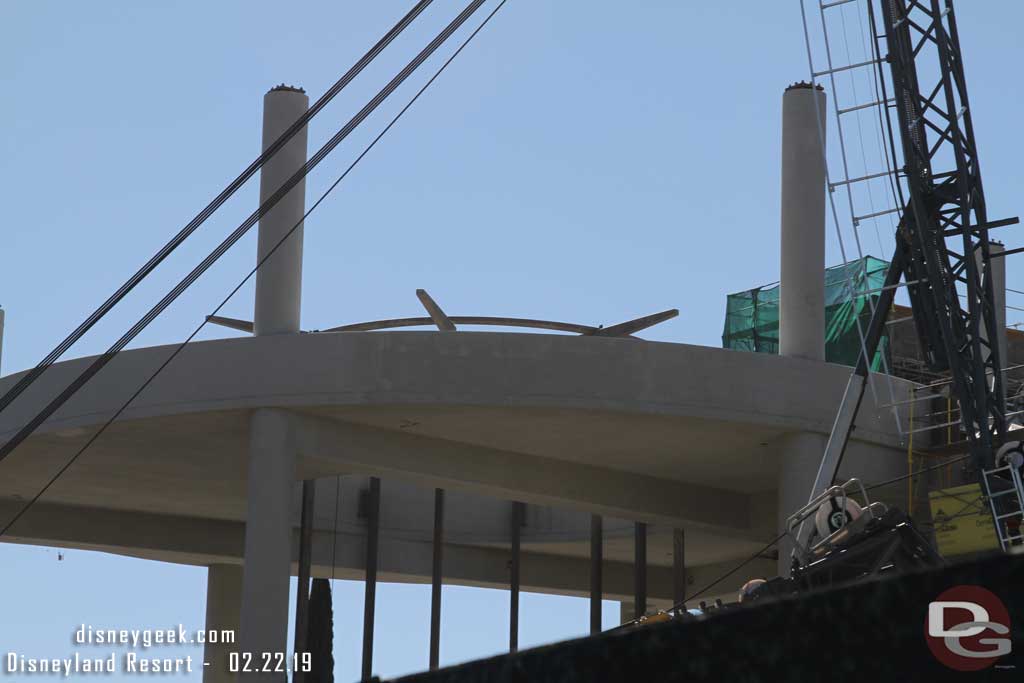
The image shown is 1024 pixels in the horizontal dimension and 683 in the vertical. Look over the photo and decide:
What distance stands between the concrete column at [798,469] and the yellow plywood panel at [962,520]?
2.70m

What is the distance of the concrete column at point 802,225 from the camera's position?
2881 centimetres

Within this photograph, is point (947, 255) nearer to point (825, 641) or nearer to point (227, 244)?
point (227, 244)

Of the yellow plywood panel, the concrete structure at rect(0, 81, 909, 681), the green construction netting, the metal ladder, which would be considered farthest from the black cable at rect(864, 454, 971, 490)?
the green construction netting

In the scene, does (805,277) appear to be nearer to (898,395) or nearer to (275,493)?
(898,395)

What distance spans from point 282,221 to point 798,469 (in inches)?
412

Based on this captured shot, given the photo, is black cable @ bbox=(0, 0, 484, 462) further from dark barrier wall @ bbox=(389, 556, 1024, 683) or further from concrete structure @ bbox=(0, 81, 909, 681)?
dark barrier wall @ bbox=(389, 556, 1024, 683)

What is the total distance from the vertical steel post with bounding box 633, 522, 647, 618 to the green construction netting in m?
6.67

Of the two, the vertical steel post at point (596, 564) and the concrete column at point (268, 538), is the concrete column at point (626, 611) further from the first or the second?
the concrete column at point (268, 538)

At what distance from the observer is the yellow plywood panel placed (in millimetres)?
28188

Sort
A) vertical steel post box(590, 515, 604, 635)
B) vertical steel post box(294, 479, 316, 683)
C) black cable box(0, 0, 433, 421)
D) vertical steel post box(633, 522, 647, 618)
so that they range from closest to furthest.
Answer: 1. black cable box(0, 0, 433, 421)
2. vertical steel post box(294, 479, 316, 683)
3. vertical steel post box(633, 522, 647, 618)
4. vertical steel post box(590, 515, 604, 635)

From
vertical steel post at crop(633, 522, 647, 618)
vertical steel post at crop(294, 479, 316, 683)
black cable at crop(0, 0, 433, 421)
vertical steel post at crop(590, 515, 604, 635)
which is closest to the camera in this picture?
black cable at crop(0, 0, 433, 421)

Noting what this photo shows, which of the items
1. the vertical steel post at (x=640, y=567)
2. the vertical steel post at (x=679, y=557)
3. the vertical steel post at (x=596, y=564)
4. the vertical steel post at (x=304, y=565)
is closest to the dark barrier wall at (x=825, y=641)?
the vertical steel post at (x=304, y=565)

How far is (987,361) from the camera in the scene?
3106cm

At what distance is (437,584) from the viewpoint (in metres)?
39.2
